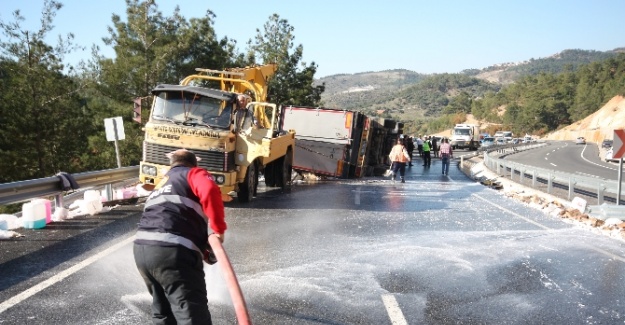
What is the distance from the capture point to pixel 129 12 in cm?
4069

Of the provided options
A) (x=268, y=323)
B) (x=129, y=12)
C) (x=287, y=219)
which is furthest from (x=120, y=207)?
(x=129, y=12)

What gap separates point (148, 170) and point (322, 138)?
9.72 metres

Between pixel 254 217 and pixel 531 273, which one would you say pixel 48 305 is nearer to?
pixel 531 273

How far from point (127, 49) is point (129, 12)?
2713mm

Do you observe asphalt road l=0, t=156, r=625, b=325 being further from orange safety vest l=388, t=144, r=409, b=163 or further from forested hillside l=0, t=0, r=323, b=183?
forested hillside l=0, t=0, r=323, b=183

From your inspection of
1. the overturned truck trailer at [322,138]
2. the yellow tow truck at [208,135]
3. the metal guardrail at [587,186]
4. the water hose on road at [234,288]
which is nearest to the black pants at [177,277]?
the water hose on road at [234,288]

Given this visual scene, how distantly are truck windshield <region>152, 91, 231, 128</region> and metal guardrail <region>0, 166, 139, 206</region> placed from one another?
5.85 feet

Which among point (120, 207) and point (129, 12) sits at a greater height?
point (129, 12)

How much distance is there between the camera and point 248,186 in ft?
43.9

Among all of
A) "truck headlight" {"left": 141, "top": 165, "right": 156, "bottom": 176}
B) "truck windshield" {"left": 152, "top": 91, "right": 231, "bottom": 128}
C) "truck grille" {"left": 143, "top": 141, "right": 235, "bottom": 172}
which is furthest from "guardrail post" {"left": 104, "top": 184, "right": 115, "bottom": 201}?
"truck windshield" {"left": 152, "top": 91, "right": 231, "bottom": 128}

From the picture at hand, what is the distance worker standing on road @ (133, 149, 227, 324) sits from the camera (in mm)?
3832

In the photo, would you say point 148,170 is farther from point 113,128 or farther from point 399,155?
point 399,155

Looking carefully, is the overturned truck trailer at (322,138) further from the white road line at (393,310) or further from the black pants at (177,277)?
the black pants at (177,277)

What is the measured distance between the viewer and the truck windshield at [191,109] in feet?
40.7
